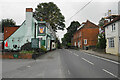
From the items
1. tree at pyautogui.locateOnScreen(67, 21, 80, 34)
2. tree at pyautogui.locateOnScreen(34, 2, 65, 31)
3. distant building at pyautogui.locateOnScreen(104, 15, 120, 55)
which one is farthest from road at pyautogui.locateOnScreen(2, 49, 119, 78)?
tree at pyautogui.locateOnScreen(67, 21, 80, 34)

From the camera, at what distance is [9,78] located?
6.49 metres

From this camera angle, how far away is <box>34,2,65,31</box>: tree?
41531 mm

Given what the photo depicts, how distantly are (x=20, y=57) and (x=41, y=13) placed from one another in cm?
2931

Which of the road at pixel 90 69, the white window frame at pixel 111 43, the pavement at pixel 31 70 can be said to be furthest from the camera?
the white window frame at pixel 111 43

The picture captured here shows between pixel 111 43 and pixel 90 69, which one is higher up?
pixel 111 43

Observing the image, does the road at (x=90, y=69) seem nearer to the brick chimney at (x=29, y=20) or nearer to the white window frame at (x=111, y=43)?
the white window frame at (x=111, y=43)

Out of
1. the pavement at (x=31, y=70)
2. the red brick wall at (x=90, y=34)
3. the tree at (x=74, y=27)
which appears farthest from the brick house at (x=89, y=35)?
the pavement at (x=31, y=70)

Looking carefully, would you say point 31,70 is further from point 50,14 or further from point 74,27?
point 74,27

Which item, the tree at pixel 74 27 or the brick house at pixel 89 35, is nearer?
the brick house at pixel 89 35

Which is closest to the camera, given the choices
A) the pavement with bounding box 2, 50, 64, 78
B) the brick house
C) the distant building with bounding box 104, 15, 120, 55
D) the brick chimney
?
the pavement with bounding box 2, 50, 64, 78

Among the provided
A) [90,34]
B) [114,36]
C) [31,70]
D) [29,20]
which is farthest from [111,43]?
[90,34]

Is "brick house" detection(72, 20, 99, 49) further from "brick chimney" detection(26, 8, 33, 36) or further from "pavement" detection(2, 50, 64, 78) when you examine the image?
"pavement" detection(2, 50, 64, 78)

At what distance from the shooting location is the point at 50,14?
41844 mm

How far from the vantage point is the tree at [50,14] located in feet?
136
